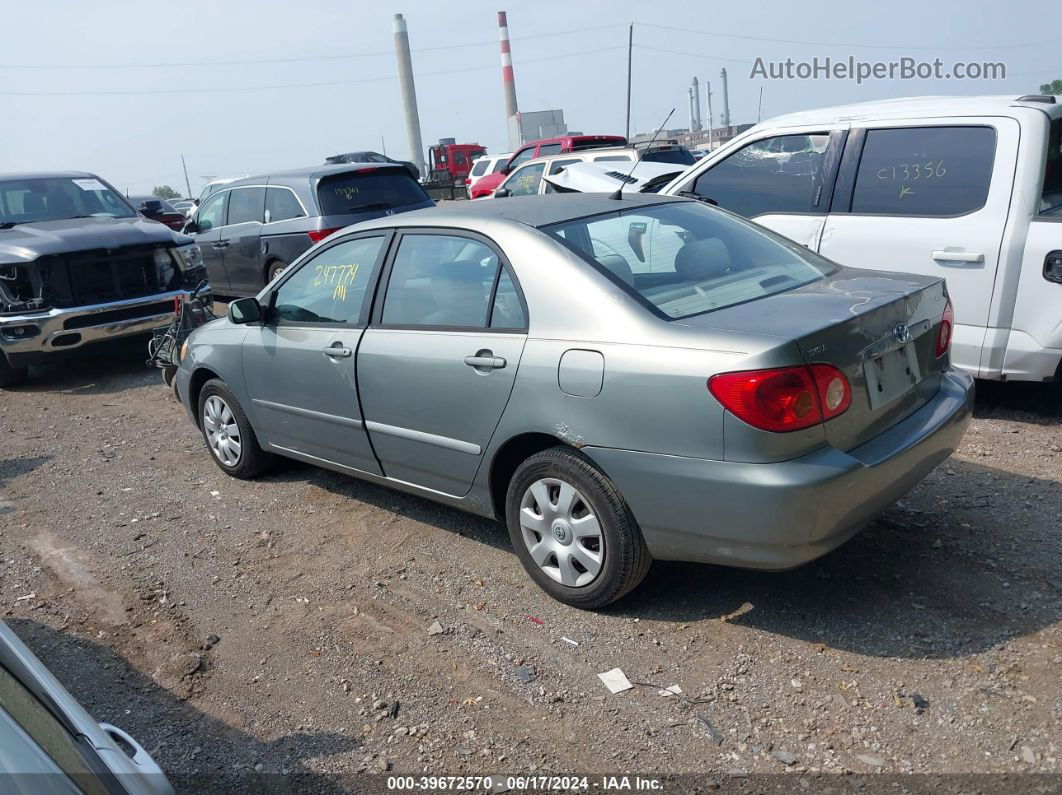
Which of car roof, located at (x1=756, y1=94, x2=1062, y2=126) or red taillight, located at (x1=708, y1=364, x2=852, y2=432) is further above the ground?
car roof, located at (x1=756, y1=94, x2=1062, y2=126)

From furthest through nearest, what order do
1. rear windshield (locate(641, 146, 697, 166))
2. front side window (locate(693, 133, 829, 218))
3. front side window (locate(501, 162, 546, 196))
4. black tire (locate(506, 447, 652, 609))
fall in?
rear windshield (locate(641, 146, 697, 166)) → front side window (locate(501, 162, 546, 196)) → front side window (locate(693, 133, 829, 218)) → black tire (locate(506, 447, 652, 609))

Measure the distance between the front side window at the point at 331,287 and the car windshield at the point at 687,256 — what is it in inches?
45.2

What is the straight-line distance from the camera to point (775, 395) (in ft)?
10.2

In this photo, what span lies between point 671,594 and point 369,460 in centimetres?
163

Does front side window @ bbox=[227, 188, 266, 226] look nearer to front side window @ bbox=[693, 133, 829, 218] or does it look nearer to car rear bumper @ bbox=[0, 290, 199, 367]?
car rear bumper @ bbox=[0, 290, 199, 367]

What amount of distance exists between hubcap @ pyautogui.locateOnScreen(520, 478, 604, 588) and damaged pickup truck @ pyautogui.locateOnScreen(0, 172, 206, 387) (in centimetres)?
618

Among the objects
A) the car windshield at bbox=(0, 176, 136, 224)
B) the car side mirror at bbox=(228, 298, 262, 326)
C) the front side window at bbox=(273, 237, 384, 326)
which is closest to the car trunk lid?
the front side window at bbox=(273, 237, 384, 326)

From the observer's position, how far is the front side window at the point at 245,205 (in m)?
10.8

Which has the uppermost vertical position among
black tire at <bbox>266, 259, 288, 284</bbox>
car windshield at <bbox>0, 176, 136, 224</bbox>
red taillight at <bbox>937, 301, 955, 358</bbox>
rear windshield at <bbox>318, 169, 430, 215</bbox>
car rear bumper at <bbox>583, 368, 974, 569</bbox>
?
car windshield at <bbox>0, 176, 136, 224</bbox>

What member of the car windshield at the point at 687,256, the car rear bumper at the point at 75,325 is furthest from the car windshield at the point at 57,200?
the car windshield at the point at 687,256

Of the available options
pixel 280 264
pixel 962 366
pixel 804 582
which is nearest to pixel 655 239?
pixel 804 582

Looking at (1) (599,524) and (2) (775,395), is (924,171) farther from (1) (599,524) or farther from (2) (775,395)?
(1) (599,524)

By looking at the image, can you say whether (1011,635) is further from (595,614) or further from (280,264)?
(280,264)

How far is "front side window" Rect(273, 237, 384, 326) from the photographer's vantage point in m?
4.61
